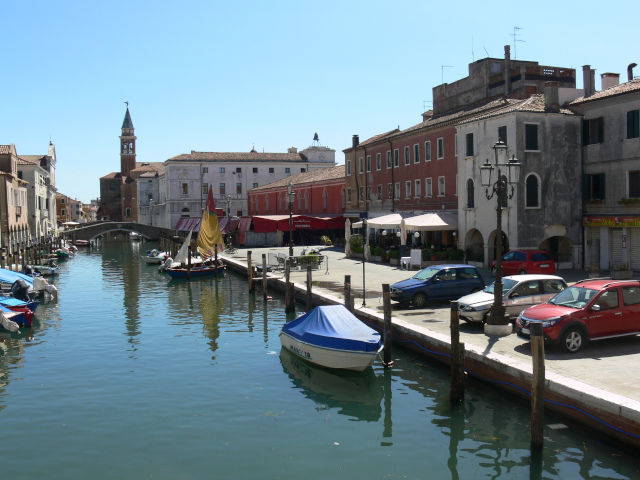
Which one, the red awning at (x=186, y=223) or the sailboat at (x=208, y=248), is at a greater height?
the red awning at (x=186, y=223)

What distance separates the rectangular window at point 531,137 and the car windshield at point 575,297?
50.7 feet

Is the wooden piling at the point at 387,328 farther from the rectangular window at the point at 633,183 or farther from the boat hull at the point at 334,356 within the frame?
the rectangular window at the point at 633,183

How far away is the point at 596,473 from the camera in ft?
31.9

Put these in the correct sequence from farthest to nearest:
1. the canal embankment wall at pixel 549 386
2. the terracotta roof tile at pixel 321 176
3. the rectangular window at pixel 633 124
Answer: the terracotta roof tile at pixel 321 176 → the rectangular window at pixel 633 124 → the canal embankment wall at pixel 549 386

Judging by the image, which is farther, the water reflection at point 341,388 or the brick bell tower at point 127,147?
the brick bell tower at point 127,147

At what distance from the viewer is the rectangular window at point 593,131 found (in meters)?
28.7

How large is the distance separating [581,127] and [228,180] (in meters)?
69.8

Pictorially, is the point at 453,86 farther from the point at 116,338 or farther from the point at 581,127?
the point at 116,338

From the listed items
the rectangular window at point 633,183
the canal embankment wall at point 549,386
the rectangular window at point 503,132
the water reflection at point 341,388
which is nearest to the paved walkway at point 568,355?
the canal embankment wall at point 549,386

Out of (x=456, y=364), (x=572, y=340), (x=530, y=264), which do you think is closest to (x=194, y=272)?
(x=530, y=264)

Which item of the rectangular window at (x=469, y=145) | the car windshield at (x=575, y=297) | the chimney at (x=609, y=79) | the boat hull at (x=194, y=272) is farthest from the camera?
the boat hull at (x=194, y=272)

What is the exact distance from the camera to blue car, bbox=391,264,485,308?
67.9 ft

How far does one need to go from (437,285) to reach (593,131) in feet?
46.6

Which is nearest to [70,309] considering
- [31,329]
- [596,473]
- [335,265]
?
[31,329]
